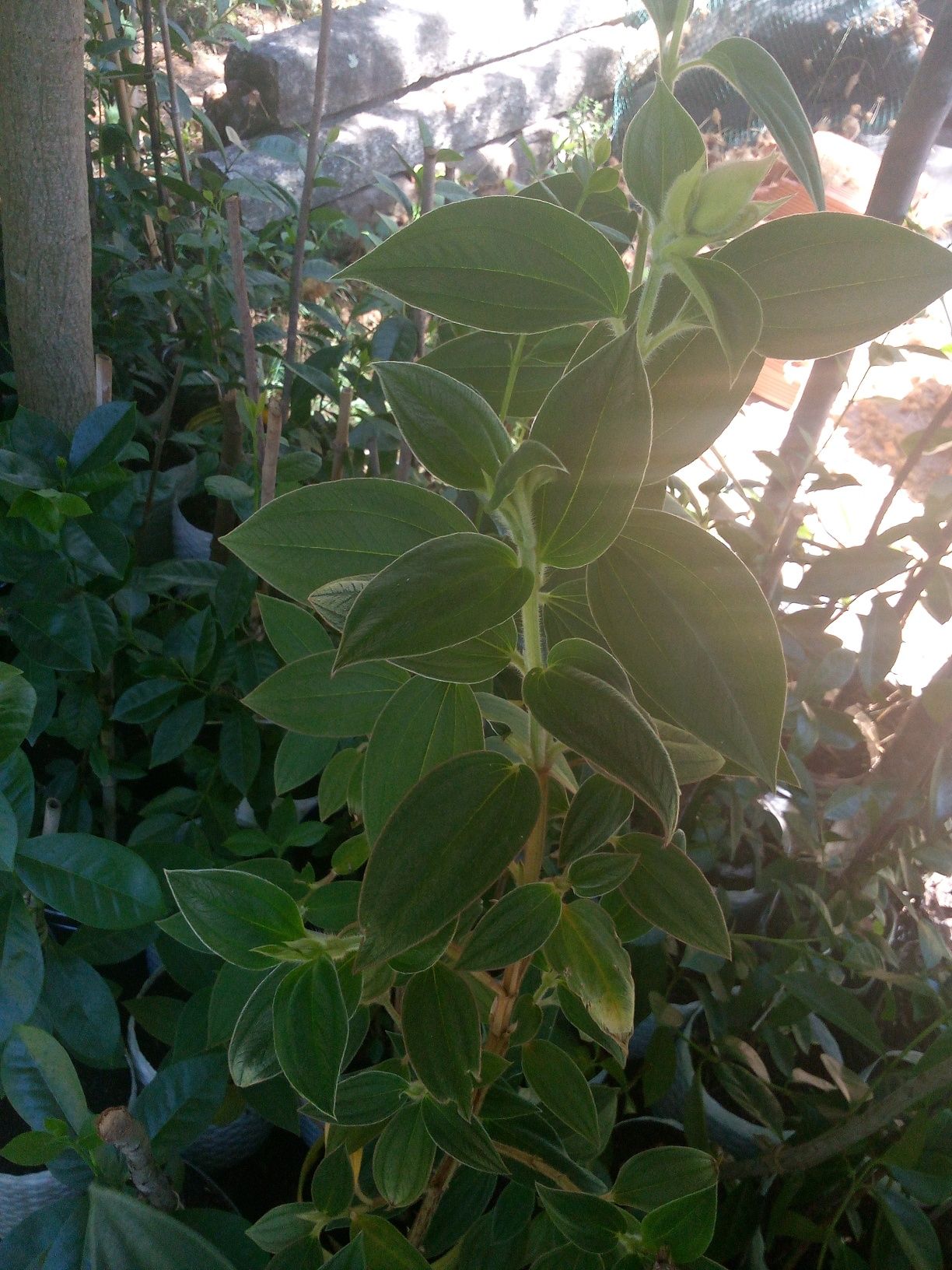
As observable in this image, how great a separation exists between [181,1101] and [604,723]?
1.47ft

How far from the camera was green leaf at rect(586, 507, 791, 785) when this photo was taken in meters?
0.24

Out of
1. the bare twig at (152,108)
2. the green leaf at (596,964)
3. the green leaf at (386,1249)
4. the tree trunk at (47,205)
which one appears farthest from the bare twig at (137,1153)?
the bare twig at (152,108)

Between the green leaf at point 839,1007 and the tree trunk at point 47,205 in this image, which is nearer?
the green leaf at point 839,1007

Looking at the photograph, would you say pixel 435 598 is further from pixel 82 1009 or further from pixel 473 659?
pixel 82 1009

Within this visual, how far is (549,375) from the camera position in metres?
0.38

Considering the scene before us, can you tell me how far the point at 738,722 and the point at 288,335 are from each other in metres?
0.74

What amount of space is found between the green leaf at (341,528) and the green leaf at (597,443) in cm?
6

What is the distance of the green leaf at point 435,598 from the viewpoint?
230mm

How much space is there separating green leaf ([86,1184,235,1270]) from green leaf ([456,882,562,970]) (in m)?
0.27

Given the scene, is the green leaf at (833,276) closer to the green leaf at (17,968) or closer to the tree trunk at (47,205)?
the green leaf at (17,968)

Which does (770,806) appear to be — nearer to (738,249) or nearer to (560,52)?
(738,249)

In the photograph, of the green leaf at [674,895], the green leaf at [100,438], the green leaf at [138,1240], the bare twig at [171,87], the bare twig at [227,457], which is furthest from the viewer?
the bare twig at [171,87]

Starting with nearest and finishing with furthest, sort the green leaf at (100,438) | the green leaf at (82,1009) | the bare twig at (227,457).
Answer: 1. the green leaf at (82,1009)
2. the green leaf at (100,438)
3. the bare twig at (227,457)

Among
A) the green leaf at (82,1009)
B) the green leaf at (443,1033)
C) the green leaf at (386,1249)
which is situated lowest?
the green leaf at (82,1009)
